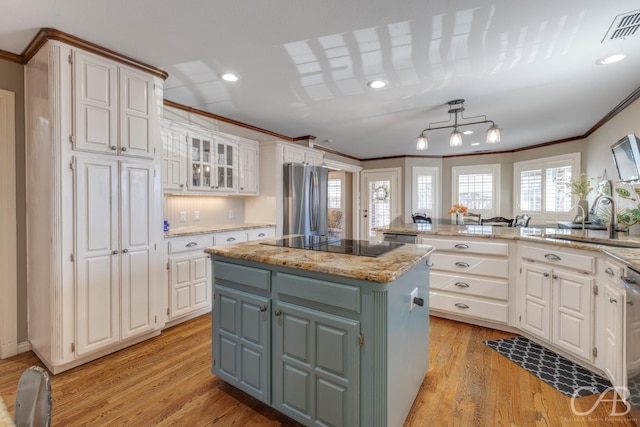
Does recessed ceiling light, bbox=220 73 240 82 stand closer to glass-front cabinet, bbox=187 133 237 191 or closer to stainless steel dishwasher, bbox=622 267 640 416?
glass-front cabinet, bbox=187 133 237 191

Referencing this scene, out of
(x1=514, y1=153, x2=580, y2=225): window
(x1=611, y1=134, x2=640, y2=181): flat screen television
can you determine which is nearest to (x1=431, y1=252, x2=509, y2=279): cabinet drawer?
(x1=611, y1=134, x2=640, y2=181): flat screen television

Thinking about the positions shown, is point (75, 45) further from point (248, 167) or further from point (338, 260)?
Answer: point (338, 260)

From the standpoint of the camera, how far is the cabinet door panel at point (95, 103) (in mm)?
2148

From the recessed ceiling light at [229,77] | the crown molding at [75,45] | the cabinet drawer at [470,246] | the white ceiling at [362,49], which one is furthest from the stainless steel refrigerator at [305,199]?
the crown molding at [75,45]

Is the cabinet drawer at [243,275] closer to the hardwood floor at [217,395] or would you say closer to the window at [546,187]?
the hardwood floor at [217,395]

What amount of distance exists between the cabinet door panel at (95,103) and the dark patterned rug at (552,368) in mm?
3546

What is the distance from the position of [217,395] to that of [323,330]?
1004 mm

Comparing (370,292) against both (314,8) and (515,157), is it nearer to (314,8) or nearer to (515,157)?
(314,8)

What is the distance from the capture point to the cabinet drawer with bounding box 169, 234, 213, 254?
288 cm

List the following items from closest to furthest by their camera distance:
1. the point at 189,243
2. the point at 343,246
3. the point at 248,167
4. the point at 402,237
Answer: the point at 343,246, the point at 189,243, the point at 402,237, the point at 248,167

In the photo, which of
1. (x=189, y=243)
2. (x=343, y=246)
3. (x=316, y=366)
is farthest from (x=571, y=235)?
(x=189, y=243)

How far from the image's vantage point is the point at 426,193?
709 cm

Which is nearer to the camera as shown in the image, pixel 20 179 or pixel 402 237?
pixel 20 179

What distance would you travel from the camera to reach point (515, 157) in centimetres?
638
